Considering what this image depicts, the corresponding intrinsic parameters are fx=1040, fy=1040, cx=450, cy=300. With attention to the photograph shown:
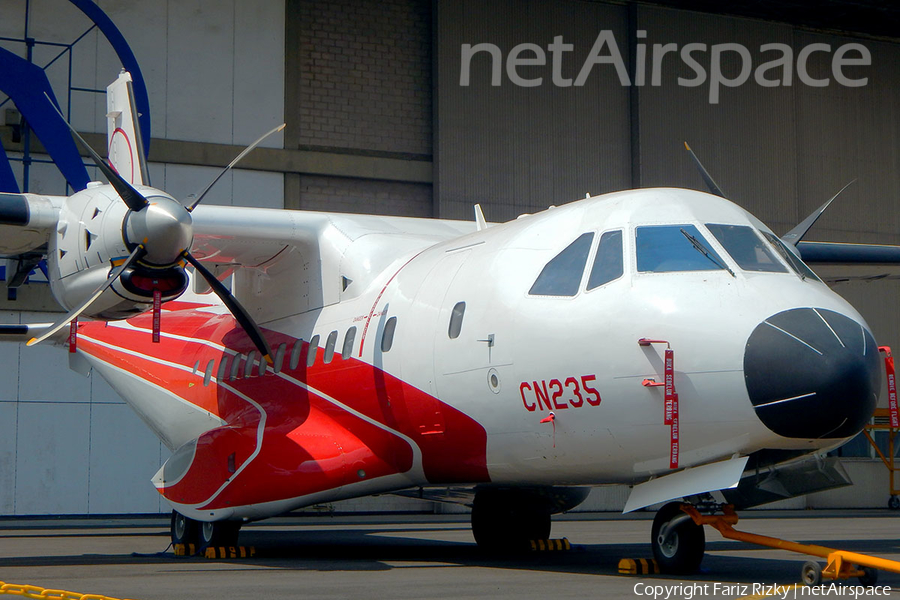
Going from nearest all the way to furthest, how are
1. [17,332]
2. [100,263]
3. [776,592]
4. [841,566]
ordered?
1. [776,592]
2. [841,566]
3. [100,263]
4. [17,332]

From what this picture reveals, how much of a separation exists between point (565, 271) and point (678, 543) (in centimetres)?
239

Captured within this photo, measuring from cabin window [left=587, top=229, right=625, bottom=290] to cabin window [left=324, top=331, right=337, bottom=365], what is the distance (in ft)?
12.4

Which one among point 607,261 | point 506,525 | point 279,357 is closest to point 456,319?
point 607,261

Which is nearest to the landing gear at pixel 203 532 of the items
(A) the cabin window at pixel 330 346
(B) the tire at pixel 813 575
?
(A) the cabin window at pixel 330 346

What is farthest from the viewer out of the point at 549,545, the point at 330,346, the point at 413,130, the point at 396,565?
the point at 413,130

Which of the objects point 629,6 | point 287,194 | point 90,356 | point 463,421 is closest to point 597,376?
point 463,421

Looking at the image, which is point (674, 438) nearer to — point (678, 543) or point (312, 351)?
point (678, 543)

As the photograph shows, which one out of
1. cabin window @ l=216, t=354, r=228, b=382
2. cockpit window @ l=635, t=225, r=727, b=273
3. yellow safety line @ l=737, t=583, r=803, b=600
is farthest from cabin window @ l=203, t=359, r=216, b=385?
yellow safety line @ l=737, t=583, r=803, b=600

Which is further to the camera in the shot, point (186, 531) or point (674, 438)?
point (186, 531)

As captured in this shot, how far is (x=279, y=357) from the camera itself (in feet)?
40.5

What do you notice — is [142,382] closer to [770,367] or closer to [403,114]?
[770,367]

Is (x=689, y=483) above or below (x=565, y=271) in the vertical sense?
below

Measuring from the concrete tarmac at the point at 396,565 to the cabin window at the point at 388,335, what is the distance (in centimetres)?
215

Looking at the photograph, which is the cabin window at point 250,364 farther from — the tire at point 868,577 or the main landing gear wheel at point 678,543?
the tire at point 868,577
